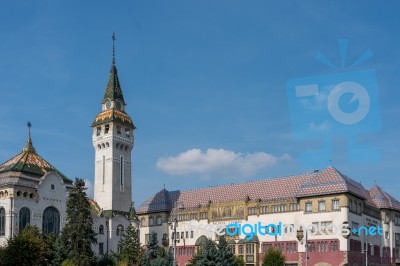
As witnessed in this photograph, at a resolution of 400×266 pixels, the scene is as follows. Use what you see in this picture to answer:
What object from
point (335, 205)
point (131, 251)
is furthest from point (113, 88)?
point (335, 205)

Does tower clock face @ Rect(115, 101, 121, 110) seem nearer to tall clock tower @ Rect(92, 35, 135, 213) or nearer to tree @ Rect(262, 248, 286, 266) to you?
tall clock tower @ Rect(92, 35, 135, 213)

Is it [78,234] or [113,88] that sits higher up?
[113,88]

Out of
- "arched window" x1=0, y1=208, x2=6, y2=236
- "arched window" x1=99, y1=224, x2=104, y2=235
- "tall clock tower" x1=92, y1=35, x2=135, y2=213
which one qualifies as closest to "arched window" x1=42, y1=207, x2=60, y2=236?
"arched window" x1=0, y1=208, x2=6, y2=236

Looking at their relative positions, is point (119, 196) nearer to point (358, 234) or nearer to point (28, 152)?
point (28, 152)

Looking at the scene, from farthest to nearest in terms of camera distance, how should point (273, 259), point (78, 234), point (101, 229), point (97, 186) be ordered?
1. point (97, 186)
2. point (101, 229)
3. point (273, 259)
4. point (78, 234)

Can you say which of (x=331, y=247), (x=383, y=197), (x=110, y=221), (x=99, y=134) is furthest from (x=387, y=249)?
(x=99, y=134)

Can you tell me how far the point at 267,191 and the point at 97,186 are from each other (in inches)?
1269

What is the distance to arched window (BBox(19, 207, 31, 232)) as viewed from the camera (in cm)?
8575

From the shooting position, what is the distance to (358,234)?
8300 cm

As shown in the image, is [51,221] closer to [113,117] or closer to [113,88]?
[113,117]

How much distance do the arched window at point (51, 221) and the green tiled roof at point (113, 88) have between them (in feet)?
85.6

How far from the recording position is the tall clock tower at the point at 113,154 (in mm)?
104688

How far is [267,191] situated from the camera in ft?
299

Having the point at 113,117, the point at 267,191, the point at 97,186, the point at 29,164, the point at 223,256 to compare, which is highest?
the point at 113,117
